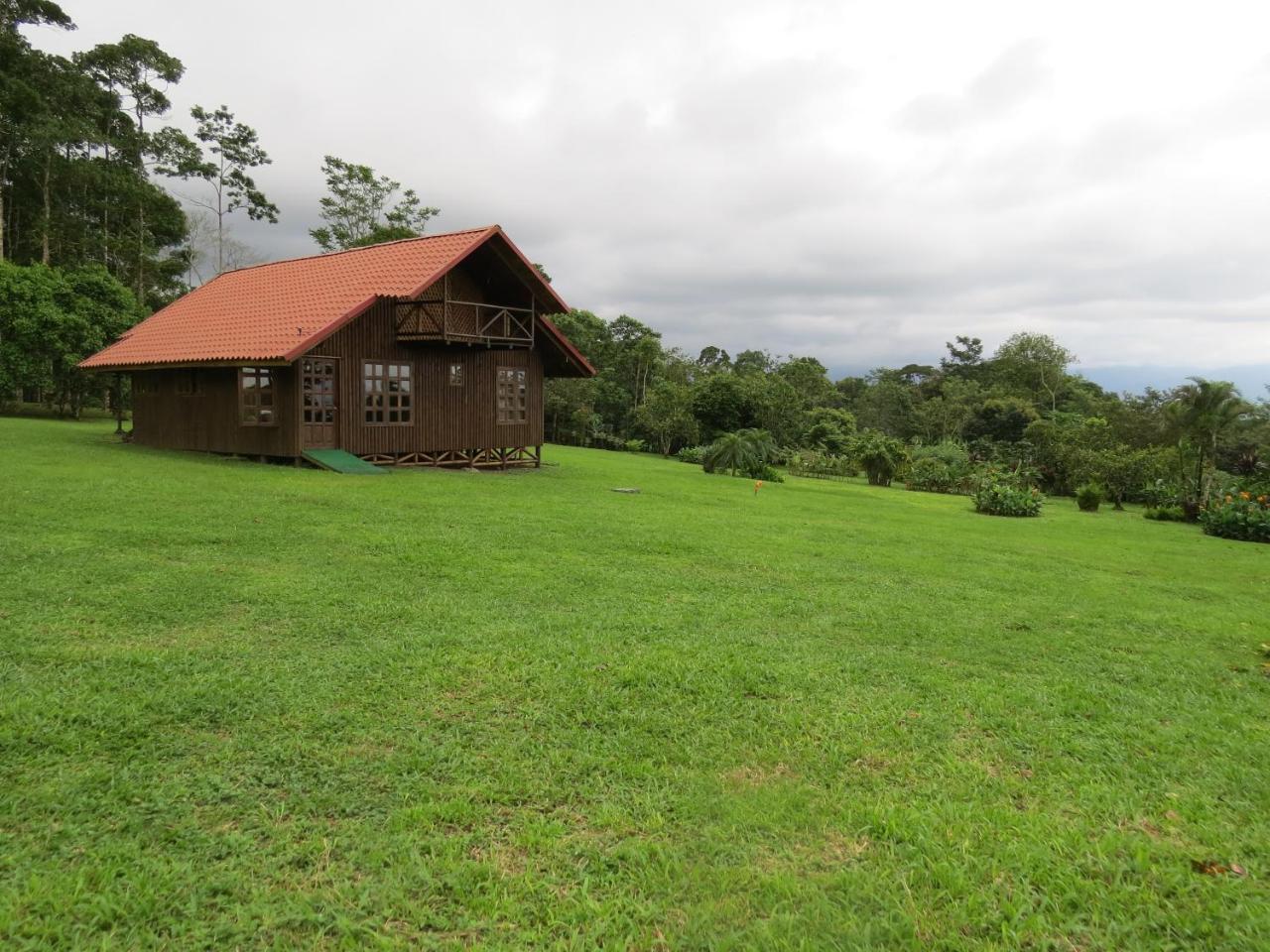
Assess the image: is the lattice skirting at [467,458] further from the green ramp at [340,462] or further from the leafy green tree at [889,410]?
the leafy green tree at [889,410]

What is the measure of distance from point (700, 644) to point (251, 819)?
325cm

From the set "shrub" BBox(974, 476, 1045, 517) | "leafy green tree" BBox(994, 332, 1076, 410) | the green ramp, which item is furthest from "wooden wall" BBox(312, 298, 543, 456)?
"leafy green tree" BBox(994, 332, 1076, 410)

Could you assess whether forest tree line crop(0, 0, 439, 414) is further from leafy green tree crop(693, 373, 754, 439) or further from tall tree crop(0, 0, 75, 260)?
leafy green tree crop(693, 373, 754, 439)

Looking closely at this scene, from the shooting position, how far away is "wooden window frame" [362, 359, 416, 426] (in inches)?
711

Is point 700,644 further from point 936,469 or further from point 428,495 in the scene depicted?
point 936,469

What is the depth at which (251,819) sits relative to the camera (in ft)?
10.3

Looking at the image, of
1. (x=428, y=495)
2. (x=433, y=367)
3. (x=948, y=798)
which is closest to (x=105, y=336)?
(x=433, y=367)

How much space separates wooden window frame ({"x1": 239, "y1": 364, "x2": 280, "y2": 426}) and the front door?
0.78 metres

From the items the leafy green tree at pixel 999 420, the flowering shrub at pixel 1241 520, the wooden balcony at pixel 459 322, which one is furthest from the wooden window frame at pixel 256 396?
the leafy green tree at pixel 999 420

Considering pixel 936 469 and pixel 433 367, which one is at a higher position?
pixel 433 367

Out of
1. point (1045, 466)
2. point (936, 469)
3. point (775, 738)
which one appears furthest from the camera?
point (1045, 466)

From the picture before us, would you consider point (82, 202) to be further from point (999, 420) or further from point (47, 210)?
point (999, 420)

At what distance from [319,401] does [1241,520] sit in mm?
22298

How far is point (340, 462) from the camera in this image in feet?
55.0
